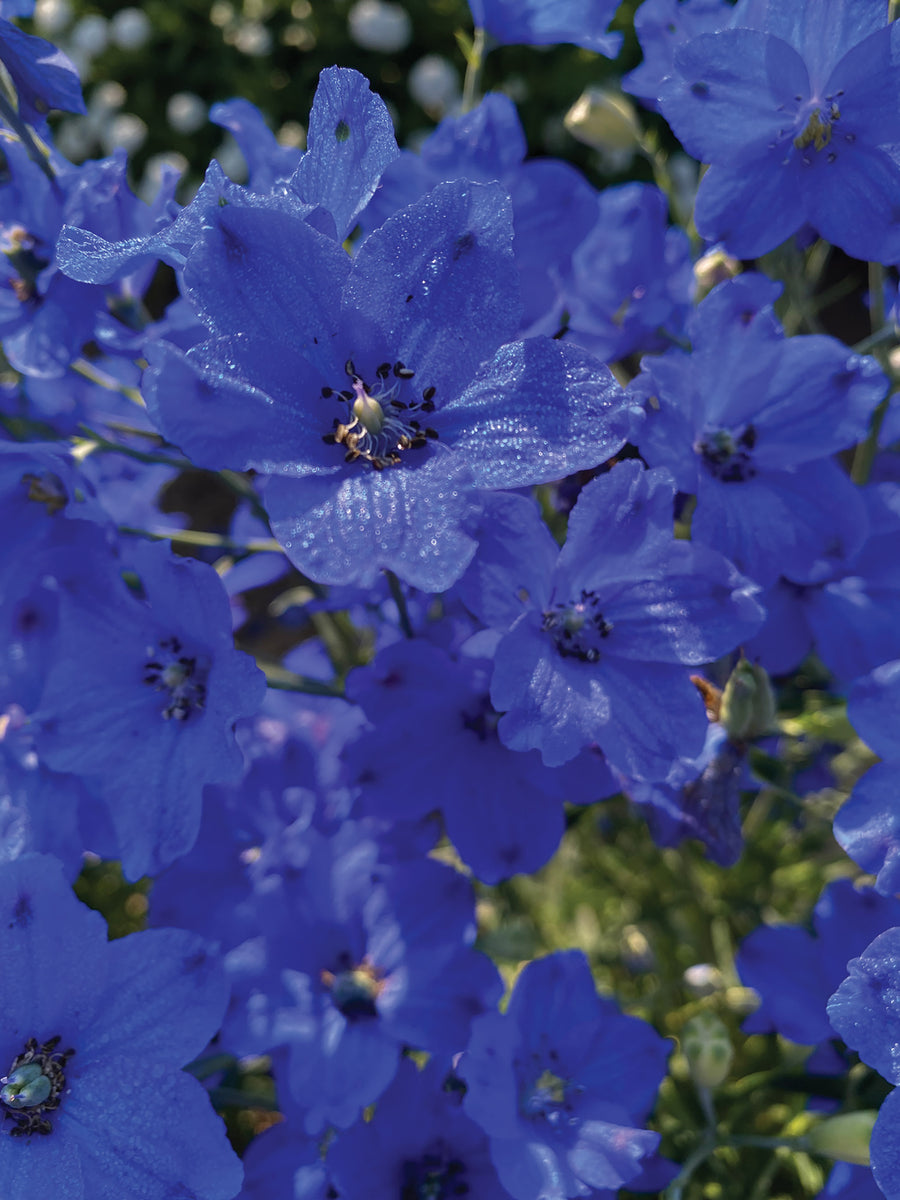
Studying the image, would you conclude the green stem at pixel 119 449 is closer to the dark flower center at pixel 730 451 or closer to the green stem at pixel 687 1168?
the dark flower center at pixel 730 451

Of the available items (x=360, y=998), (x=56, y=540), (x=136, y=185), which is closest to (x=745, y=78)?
(x=56, y=540)

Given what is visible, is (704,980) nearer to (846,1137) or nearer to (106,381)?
(846,1137)

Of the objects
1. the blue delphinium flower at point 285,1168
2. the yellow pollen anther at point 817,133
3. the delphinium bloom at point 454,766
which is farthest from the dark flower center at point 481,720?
the yellow pollen anther at point 817,133

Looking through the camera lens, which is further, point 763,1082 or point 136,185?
point 136,185

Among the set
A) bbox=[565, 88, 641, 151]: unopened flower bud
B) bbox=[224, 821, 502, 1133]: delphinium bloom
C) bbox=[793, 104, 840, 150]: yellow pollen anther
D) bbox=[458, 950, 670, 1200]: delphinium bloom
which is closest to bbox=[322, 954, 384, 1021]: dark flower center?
bbox=[224, 821, 502, 1133]: delphinium bloom

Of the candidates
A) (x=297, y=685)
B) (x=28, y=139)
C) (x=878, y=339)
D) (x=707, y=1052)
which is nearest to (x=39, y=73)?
(x=28, y=139)

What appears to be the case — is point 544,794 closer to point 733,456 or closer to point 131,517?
point 733,456
